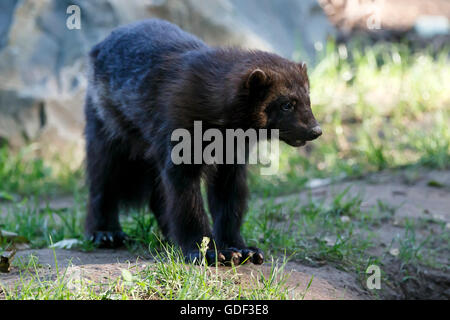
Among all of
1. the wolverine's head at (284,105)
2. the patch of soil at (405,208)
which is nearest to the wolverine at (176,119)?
the wolverine's head at (284,105)

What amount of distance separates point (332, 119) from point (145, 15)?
122 inches

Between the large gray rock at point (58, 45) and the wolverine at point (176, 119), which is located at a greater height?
the large gray rock at point (58, 45)

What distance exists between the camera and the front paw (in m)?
5.02

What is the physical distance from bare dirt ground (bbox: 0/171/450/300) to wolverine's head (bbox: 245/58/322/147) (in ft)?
3.03

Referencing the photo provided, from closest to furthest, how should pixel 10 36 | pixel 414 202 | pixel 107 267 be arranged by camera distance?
1. pixel 107 267
2. pixel 414 202
3. pixel 10 36

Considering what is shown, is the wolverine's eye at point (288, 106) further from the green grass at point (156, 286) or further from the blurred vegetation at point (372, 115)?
the blurred vegetation at point (372, 115)

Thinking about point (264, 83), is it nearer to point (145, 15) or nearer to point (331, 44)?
point (145, 15)

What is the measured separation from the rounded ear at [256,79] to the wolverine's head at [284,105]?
0.02 m

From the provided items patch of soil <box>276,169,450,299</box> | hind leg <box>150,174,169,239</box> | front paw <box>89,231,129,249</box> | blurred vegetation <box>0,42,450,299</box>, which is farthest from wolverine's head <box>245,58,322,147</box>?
front paw <box>89,231,129,249</box>

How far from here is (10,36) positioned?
853 centimetres

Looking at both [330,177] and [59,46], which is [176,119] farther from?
[59,46]

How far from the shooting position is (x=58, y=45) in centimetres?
876

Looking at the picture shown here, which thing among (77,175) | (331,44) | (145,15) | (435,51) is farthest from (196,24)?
(435,51)

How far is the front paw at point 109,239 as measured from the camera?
197 inches
